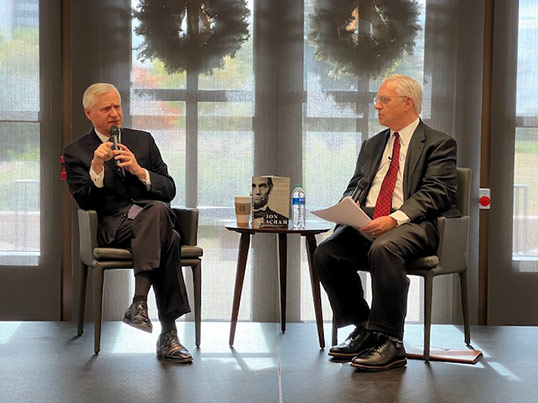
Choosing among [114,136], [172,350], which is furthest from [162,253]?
[114,136]

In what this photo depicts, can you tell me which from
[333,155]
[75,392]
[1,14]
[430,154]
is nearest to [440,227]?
[430,154]

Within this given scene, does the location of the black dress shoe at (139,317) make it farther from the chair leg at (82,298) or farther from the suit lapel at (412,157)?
the suit lapel at (412,157)

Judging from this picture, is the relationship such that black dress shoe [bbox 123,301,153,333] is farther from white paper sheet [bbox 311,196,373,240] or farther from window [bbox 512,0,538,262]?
window [bbox 512,0,538,262]

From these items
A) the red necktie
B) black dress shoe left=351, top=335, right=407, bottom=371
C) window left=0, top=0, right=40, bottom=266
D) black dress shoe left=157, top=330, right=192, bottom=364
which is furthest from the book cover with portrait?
window left=0, top=0, right=40, bottom=266

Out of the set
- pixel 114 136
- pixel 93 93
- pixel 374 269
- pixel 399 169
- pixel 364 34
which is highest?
pixel 364 34

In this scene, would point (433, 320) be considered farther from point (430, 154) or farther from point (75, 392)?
point (75, 392)

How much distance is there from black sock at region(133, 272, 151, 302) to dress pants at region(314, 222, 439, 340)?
0.82m

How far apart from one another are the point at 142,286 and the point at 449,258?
57.6 inches

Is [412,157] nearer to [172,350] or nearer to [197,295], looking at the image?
[197,295]

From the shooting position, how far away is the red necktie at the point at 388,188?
3807mm

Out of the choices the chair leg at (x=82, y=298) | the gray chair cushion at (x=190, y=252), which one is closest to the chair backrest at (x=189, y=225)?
the gray chair cushion at (x=190, y=252)

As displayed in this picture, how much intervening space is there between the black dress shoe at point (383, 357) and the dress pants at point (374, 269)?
0.05 m

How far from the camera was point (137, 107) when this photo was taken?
182 inches

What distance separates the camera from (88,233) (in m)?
3.85
